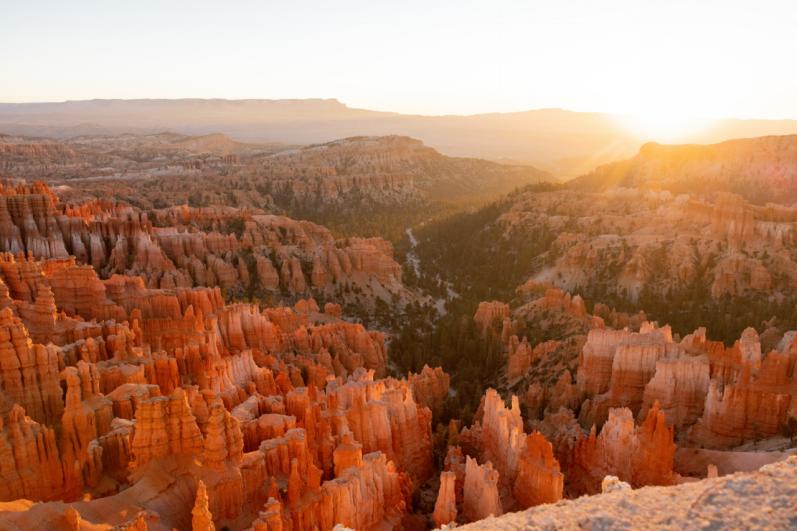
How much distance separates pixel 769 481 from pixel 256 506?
30.6 feet

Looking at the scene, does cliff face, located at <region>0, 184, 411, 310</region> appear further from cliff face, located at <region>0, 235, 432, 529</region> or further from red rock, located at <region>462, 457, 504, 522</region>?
red rock, located at <region>462, 457, 504, 522</region>

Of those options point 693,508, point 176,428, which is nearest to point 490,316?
point 176,428

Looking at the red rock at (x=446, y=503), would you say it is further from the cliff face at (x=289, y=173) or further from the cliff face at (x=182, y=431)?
the cliff face at (x=289, y=173)

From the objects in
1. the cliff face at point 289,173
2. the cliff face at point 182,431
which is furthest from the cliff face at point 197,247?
the cliff face at point 289,173

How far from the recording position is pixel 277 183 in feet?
283

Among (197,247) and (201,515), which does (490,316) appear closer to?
(197,247)

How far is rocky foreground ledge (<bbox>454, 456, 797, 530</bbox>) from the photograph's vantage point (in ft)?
20.5

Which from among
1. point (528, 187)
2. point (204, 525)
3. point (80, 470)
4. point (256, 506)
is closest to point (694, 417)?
point (256, 506)

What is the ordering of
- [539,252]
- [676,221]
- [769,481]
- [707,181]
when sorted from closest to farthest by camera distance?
1. [769,481]
2. [676,221]
3. [539,252]
4. [707,181]

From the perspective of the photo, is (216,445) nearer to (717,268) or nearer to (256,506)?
(256,506)

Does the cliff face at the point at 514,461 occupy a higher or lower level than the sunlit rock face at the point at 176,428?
lower

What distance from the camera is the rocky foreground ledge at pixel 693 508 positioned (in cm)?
626

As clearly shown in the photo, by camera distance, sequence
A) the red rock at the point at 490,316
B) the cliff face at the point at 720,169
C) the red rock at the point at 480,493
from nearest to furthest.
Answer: the red rock at the point at 480,493, the red rock at the point at 490,316, the cliff face at the point at 720,169

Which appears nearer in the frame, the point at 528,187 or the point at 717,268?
the point at 717,268
